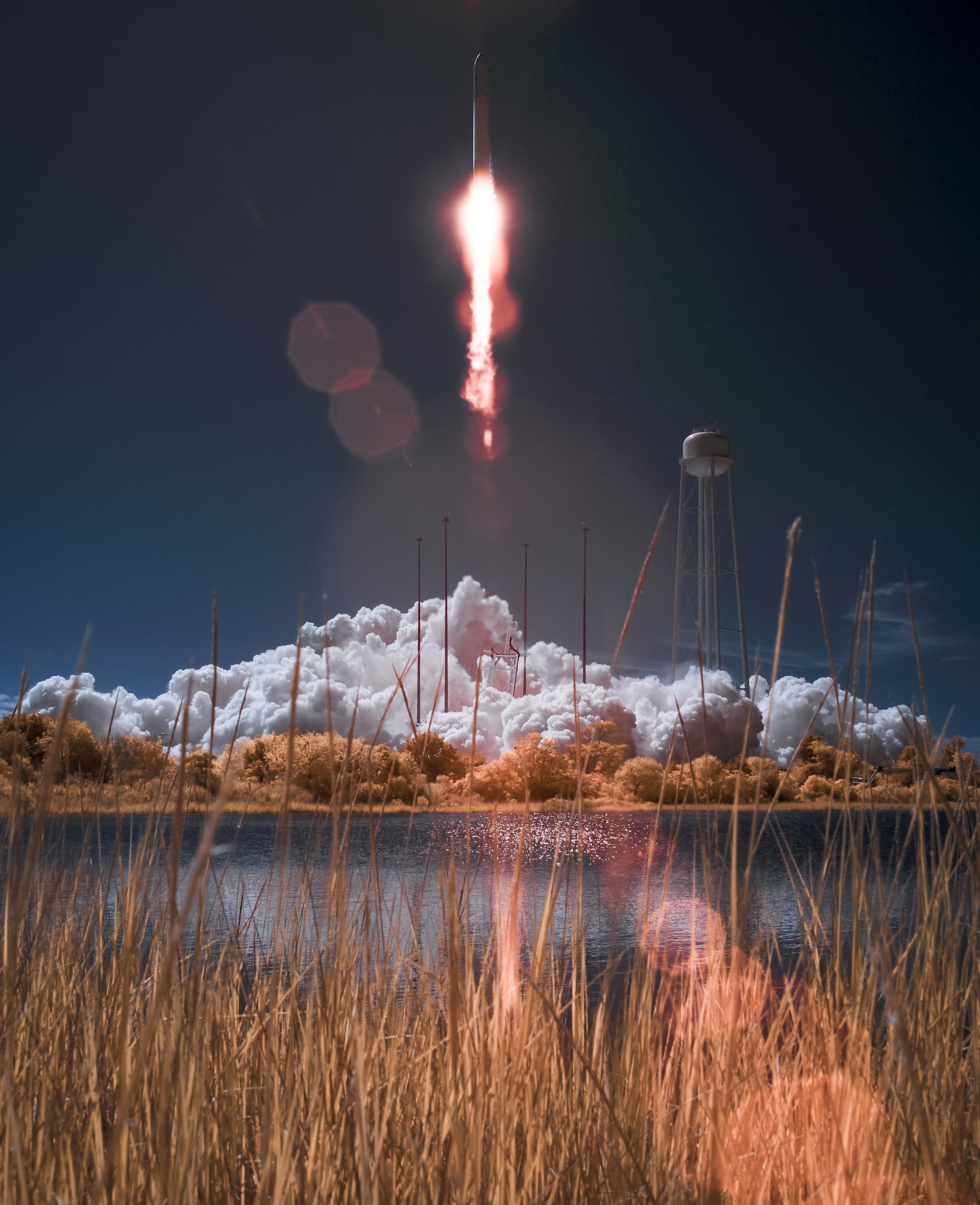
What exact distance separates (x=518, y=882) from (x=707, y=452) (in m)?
40.7

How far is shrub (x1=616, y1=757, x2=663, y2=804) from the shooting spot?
4344cm

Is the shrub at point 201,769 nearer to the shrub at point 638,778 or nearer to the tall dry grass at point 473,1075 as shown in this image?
the tall dry grass at point 473,1075

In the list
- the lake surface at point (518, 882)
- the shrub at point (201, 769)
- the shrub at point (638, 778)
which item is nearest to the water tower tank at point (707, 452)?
the shrub at point (638, 778)

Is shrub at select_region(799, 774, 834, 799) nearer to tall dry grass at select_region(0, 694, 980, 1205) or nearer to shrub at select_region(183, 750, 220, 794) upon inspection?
→ shrub at select_region(183, 750, 220, 794)

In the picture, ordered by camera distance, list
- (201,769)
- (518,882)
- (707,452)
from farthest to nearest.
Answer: (707,452)
(201,769)
(518,882)

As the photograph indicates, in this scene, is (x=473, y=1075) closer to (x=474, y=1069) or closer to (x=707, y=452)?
(x=474, y=1069)

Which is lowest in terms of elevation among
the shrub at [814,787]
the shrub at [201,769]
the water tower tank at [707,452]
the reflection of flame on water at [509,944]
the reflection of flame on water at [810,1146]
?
the shrub at [814,787]

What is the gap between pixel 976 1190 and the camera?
1.55 metres

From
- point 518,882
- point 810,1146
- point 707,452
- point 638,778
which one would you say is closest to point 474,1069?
point 518,882

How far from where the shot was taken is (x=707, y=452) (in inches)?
1580

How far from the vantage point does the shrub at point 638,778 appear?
143ft

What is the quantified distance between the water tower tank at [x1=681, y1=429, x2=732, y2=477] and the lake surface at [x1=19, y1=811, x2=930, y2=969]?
1876cm

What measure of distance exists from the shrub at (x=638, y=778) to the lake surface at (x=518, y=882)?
40.7ft

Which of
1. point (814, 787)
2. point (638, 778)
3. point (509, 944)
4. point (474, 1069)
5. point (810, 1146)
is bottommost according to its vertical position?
point (814, 787)
